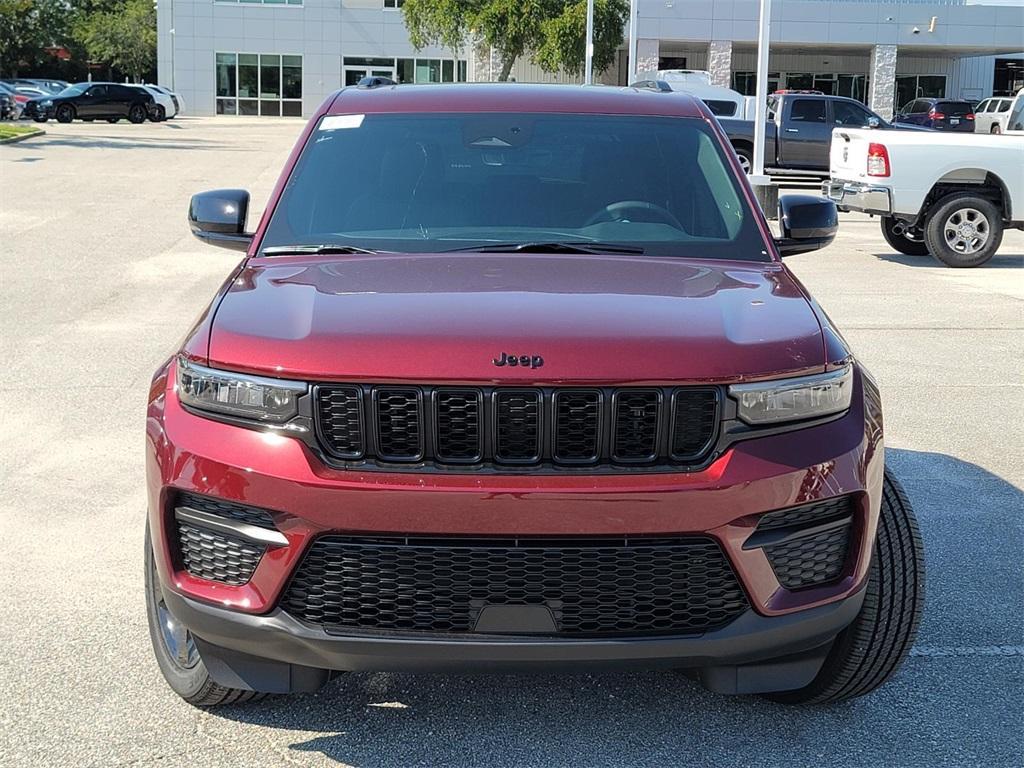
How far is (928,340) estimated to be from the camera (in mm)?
9820

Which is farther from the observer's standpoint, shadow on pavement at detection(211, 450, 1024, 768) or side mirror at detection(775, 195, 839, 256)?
side mirror at detection(775, 195, 839, 256)

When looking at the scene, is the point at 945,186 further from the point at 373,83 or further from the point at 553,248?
the point at 553,248

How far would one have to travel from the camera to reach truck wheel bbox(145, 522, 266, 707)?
11.2 ft

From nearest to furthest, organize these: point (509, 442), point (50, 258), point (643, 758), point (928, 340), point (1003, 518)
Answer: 1. point (509, 442)
2. point (643, 758)
3. point (1003, 518)
4. point (928, 340)
5. point (50, 258)

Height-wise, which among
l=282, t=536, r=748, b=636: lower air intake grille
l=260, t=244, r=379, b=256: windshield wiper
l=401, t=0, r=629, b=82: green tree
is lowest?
l=282, t=536, r=748, b=636: lower air intake grille

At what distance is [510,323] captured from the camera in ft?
10.2

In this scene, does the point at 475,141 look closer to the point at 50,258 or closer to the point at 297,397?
the point at 297,397

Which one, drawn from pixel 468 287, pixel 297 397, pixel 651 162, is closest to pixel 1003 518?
pixel 651 162

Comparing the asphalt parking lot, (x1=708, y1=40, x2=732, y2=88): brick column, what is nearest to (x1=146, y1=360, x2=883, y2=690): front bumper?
the asphalt parking lot

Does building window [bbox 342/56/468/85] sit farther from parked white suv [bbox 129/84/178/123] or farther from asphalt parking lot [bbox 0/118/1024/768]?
asphalt parking lot [bbox 0/118/1024/768]

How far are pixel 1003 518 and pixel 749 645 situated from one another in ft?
9.65

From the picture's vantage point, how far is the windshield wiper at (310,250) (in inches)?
156

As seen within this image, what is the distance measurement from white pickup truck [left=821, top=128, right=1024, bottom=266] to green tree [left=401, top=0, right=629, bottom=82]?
35.9m

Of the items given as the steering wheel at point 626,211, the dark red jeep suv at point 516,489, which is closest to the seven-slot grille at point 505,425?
the dark red jeep suv at point 516,489
